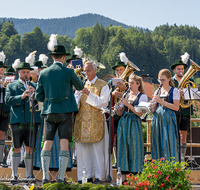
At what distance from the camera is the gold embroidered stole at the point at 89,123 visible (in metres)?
6.05

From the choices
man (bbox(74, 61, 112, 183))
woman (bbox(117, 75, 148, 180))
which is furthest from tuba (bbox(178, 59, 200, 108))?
man (bbox(74, 61, 112, 183))

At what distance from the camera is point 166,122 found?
19.7 ft

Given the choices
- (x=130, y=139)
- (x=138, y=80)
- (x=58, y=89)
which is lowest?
(x=130, y=139)

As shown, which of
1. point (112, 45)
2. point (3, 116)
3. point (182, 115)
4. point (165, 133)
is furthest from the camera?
point (112, 45)

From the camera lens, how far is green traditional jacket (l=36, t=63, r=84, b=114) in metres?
5.25

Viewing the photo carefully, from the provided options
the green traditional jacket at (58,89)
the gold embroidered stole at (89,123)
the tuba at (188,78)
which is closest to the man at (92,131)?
the gold embroidered stole at (89,123)

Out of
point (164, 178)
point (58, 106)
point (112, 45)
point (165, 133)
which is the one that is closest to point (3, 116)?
point (58, 106)

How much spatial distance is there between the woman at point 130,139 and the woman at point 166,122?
28 centimetres

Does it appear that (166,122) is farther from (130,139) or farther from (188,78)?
(188,78)

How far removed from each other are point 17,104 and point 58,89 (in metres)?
1.30

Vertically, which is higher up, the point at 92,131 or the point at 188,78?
the point at 188,78

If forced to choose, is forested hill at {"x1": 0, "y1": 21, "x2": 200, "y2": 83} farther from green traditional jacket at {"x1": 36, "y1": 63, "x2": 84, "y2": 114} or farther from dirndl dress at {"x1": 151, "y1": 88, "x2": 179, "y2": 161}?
green traditional jacket at {"x1": 36, "y1": 63, "x2": 84, "y2": 114}

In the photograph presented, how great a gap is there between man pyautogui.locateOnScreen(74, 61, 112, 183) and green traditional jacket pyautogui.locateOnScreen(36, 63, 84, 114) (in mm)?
706

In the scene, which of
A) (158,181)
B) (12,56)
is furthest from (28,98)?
(12,56)
